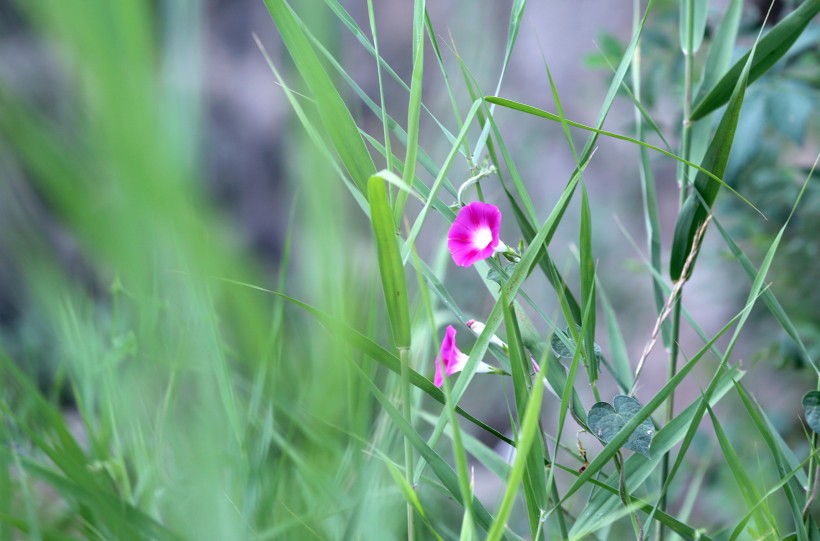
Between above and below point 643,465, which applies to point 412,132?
above

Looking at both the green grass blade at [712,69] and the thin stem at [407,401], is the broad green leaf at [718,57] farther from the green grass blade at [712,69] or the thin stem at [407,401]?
the thin stem at [407,401]

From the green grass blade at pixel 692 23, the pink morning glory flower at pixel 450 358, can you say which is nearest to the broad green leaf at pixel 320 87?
the pink morning glory flower at pixel 450 358

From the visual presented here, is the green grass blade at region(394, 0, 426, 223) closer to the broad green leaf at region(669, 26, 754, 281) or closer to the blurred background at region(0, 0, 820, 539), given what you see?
the blurred background at region(0, 0, 820, 539)

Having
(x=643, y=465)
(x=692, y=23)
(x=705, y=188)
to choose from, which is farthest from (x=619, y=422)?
(x=692, y=23)

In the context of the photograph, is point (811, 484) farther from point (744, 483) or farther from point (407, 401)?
point (407, 401)

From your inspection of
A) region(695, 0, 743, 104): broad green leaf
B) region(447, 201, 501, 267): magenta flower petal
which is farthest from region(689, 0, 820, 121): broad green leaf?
region(447, 201, 501, 267): magenta flower petal

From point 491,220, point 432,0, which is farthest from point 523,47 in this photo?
point 491,220

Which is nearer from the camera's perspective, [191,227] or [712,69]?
[191,227]
